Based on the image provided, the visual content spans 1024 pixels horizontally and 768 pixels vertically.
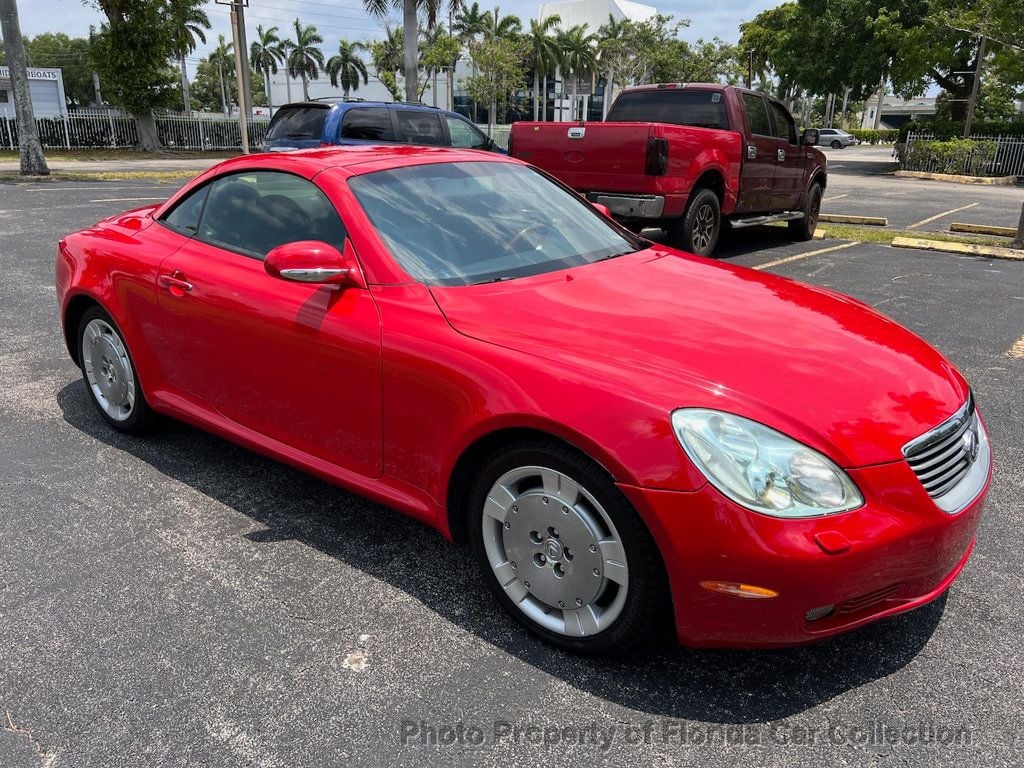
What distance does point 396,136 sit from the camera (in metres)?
11.8

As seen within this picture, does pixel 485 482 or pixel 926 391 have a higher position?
pixel 926 391

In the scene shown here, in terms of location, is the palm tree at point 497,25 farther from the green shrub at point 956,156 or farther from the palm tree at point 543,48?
the green shrub at point 956,156

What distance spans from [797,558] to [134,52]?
3663 centimetres

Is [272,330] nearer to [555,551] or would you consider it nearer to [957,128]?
[555,551]

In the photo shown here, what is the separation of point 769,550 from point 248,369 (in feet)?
7.28

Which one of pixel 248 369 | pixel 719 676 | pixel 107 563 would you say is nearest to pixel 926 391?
pixel 719 676

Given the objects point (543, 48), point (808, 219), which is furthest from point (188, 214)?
point (543, 48)

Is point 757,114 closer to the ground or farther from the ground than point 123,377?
farther from the ground

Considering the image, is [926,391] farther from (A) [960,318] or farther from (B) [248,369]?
(A) [960,318]

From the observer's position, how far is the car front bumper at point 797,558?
209 cm

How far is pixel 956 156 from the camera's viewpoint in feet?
84.8

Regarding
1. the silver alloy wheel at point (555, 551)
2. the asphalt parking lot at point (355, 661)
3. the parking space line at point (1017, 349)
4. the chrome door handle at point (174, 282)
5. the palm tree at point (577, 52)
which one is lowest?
the asphalt parking lot at point (355, 661)

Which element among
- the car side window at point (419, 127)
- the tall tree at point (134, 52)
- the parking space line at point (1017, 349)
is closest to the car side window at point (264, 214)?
the parking space line at point (1017, 349)

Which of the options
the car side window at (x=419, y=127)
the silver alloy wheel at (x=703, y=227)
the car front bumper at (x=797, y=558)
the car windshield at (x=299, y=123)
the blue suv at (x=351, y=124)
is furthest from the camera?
the car side window at (x=419, y=127)
